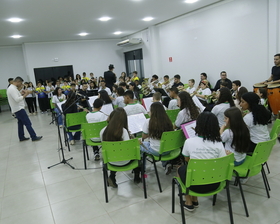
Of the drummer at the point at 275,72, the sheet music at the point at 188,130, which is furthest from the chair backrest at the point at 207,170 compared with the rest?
the drummer at the point at 275,72

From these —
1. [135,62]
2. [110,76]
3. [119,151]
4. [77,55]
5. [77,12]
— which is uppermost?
[77,12]

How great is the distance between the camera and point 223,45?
276 inches

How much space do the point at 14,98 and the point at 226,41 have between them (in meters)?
6.12

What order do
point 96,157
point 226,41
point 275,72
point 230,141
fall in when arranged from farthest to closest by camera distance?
point 226,41, point 275,72, point 96,157, point 230,141

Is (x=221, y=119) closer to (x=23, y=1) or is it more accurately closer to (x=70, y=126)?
(x=70, y=126)

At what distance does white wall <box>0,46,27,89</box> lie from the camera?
11.6m

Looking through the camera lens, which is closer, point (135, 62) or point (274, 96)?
point (274, 96)

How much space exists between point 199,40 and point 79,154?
5.75 meters

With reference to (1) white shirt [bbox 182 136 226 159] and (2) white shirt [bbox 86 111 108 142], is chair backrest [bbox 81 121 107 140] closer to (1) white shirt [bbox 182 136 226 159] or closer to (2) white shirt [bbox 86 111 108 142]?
(2) white shirt [bbox 86 111 108 142]

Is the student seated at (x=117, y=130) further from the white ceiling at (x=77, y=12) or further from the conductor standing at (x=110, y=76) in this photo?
the conductor standing at (x=110, y=76)

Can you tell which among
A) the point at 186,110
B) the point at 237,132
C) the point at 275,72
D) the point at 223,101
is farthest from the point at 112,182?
the point at 275,72

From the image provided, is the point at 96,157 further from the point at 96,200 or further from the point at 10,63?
the point at 10,63

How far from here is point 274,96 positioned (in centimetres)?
496

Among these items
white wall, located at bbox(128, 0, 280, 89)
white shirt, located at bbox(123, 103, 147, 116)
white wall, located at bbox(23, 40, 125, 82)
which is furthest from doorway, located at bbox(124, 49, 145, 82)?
white shirt, located at bbox(123, 103, 147, 116)
